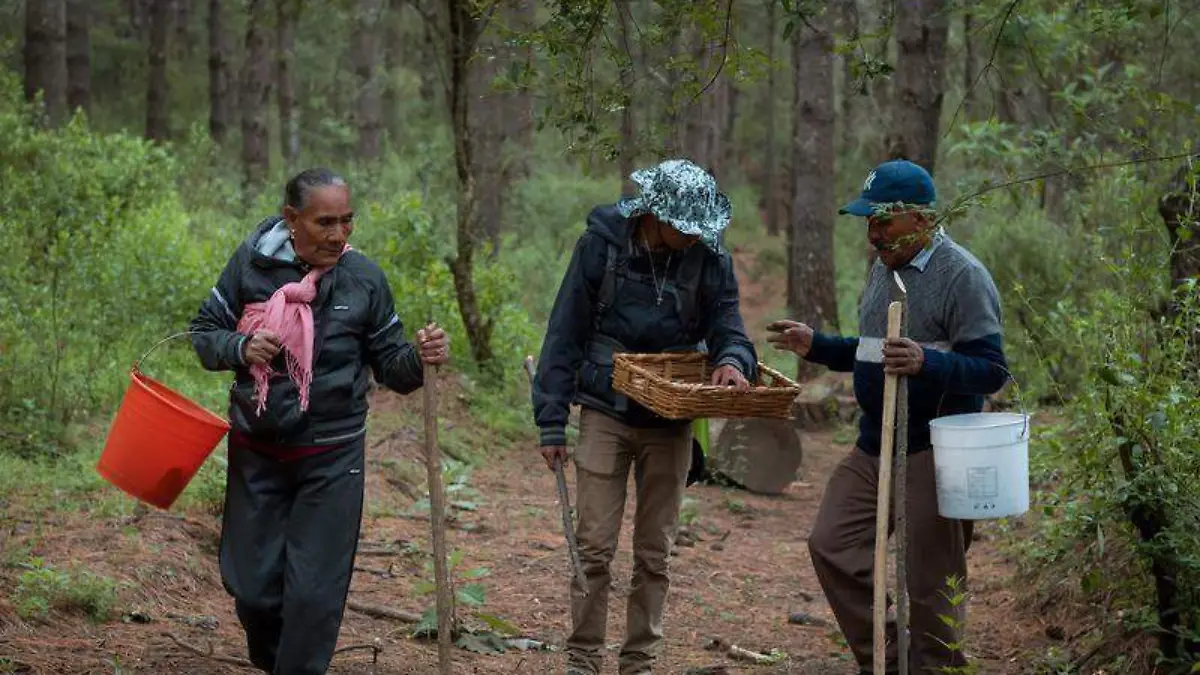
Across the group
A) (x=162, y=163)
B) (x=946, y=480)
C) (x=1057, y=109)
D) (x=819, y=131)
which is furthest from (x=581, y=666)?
(x=1057, y=109)

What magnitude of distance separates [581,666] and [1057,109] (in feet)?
76.6

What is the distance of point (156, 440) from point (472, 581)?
3.31 m

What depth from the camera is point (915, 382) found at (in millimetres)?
5820

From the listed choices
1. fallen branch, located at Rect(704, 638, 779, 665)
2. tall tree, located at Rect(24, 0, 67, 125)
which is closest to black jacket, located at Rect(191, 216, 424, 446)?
fallen branch, located at Rect(704, 638, 779, 665)

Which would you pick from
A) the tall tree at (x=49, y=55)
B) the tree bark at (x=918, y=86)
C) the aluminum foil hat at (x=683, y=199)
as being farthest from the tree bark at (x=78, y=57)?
the aluminum foil hat at (x=683, y=199)

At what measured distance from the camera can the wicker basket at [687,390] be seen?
5672mm

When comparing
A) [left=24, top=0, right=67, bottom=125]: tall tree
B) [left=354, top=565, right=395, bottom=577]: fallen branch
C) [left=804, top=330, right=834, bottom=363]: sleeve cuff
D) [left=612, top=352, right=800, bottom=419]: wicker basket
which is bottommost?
[left=354, top=565, right=395, bottom=577]: fallen branch

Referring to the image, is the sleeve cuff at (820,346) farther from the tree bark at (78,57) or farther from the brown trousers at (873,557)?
the tree bark at (78,57)

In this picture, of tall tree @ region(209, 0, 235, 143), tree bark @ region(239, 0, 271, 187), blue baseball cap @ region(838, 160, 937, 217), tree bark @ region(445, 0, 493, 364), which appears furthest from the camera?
tall tree @ region(209, 0, 235, 143)

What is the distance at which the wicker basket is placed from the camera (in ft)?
18.6

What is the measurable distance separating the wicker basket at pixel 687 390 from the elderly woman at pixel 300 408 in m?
0.78

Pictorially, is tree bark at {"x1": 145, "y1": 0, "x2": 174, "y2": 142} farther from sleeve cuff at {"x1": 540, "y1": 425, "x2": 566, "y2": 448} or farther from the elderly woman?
the elderly woman

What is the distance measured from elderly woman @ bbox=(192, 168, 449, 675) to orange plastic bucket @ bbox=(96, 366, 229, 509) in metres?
0.15

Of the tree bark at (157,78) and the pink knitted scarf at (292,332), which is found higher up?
the tree bark at (157,78)
